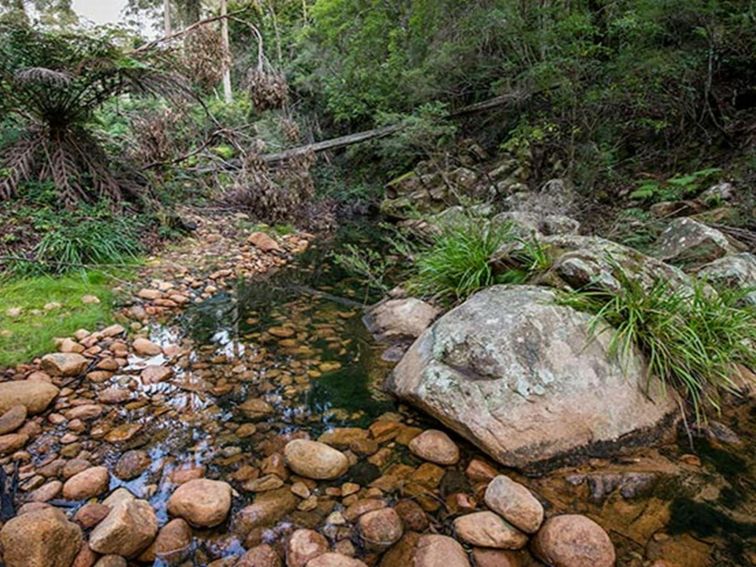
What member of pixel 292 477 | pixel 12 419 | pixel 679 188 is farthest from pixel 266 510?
pixel 679 188

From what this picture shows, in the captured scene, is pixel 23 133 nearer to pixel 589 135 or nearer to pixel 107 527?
pixel 107 527

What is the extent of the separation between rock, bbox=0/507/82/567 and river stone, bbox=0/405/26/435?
0.81 m

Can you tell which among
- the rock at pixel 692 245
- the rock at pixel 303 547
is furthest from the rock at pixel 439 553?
the rock at pixel 692 245

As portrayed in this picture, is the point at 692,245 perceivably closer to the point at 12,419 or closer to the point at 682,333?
→ the point at 682,333

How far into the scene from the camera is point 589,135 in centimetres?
578

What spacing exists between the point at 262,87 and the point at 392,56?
3.82 meters

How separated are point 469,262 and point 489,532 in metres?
2.06

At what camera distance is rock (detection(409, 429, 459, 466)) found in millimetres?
1779

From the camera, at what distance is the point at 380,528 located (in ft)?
4.72

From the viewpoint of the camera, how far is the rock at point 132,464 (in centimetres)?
165

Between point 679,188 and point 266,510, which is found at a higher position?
point 679,188

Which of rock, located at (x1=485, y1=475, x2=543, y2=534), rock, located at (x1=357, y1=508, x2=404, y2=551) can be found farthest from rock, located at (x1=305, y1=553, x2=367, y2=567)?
rock, located at (x1=485, y1=475, x2=543, y2=534)

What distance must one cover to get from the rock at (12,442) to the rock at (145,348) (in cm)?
87

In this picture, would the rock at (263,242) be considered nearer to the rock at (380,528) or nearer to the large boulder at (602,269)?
the large boulder at (602,269)
